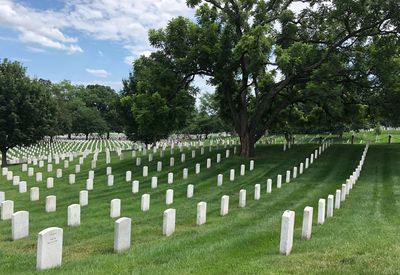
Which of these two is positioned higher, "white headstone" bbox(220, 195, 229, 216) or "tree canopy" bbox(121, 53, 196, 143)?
"tree canopy" bbox(121, 53, 196, 143)

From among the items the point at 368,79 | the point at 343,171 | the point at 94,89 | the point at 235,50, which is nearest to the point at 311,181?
the point at 343,171

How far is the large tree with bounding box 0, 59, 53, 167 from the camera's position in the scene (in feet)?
122

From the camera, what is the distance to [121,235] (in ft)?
26.7

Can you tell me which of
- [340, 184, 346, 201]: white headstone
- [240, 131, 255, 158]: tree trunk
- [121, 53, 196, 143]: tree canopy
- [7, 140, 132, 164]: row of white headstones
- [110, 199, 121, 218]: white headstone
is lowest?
[7, 140, 132, 164]: row of white headstones

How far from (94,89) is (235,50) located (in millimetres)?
113671

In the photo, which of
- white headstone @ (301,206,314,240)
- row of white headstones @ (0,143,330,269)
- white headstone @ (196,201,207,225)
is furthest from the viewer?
white headstone @ (196,201,207,225)

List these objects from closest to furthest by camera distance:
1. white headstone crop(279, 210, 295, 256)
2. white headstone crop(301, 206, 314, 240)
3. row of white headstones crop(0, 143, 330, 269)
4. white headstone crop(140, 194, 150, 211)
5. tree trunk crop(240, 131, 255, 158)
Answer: row of white headstones crop(0, 143, 330, 269) → white headstone crop(279, 210, 295, 256) → white headstone crop(301, 206, 314, 240) → white headstone crop(140, 194, 150, 211) → tree trunk crop(240, 131, 255, 158)

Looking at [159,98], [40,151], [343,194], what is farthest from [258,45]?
[40,151]

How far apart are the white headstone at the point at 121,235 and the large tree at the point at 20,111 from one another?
31.7m

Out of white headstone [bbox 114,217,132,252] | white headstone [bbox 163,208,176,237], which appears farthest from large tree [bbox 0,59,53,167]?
white headstone [bbox 114,217,132,252]

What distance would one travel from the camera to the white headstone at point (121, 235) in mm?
8070

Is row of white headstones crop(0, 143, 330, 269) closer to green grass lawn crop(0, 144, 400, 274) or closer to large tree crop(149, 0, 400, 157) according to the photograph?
green grass lawn crop(0, 144, 400, 274)

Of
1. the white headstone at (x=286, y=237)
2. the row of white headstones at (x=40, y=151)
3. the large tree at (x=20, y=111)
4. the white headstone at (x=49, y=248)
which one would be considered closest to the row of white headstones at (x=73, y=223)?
the white headstone at (x=49, y=248)

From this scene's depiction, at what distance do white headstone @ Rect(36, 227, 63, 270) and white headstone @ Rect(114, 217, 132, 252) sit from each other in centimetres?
113
